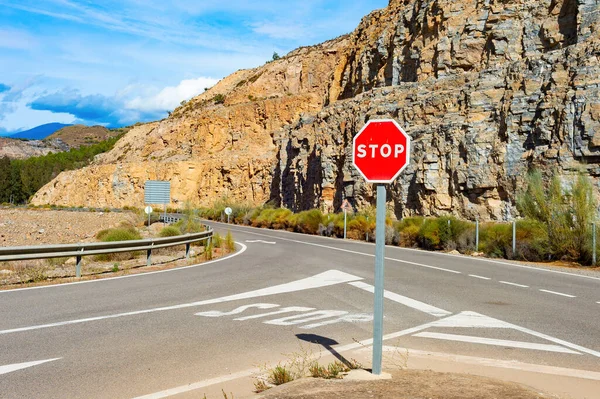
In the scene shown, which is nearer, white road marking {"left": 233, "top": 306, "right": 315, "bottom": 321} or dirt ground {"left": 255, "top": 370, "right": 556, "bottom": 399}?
dirt ground {"left": 255, "top": 370, "right": 556, "bottom": 399}

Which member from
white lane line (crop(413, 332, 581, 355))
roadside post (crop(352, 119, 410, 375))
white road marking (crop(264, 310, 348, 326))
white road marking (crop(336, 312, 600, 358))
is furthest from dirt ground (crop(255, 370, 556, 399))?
white road marking (crop(264, 310, 348, 326))

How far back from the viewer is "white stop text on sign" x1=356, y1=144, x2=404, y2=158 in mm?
5320

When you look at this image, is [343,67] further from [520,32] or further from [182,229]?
[182,229]

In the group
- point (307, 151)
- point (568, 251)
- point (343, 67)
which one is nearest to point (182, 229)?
point (568, 251)

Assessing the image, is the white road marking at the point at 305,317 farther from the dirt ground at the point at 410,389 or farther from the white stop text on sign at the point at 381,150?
the white stop text on sign at the point at 381,150

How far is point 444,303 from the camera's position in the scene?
10.3 m

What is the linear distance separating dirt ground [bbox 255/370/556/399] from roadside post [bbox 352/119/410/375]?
0.38 meters

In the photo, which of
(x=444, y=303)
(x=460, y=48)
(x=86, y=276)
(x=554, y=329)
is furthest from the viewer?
(x=460, y=48)

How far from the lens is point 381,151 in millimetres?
5414

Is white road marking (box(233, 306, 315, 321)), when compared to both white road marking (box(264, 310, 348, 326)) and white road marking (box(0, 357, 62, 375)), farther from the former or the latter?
white road marking (box(0, 357, 62, 375))

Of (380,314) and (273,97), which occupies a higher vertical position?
(273,97)

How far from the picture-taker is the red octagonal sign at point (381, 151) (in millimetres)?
5305

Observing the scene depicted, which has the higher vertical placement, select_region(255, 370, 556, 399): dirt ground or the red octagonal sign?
the red octagonal sign

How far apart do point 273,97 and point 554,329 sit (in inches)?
2984
